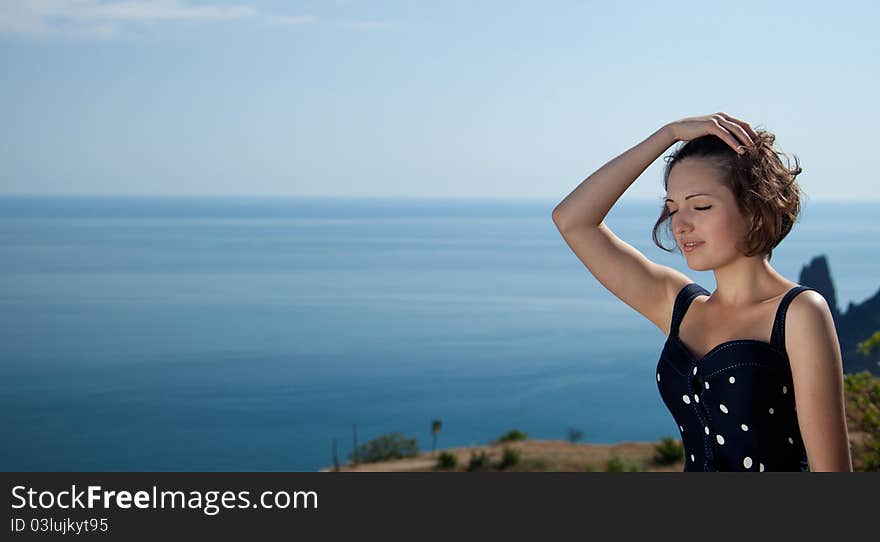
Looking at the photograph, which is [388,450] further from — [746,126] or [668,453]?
[746,126]

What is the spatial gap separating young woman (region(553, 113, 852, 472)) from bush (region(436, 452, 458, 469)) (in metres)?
17.6

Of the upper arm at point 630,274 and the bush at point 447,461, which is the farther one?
the bush at point 447,461

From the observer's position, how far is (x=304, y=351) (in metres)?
52.2

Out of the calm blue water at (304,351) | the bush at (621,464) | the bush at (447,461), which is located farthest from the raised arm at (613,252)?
the calm blue water at (304,351)

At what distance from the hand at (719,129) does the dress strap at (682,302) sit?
239 millimetres

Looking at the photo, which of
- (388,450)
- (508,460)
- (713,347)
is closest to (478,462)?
(508,460)

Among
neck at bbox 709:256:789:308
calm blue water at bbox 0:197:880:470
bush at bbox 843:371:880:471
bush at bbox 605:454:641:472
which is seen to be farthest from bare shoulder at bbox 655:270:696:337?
calm blue water at bbox 0:197:880:470

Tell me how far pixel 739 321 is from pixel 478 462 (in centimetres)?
1776

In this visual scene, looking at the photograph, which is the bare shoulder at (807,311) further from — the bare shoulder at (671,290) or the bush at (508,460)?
the bush at (508,460)

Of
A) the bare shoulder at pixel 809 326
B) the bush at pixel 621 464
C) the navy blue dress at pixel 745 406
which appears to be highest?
the bush at pixel 621 464

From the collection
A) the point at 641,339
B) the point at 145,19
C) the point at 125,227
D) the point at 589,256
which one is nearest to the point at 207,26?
the point at 145,19

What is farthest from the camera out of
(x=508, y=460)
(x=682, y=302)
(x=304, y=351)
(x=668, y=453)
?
(x=304, y=351)

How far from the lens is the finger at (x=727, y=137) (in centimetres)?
127
